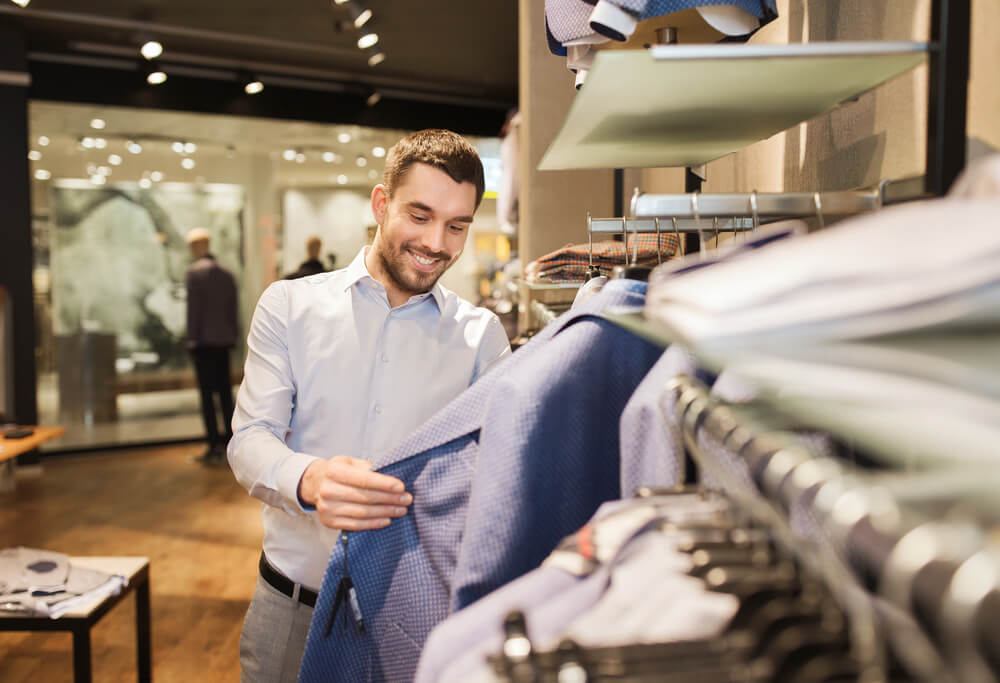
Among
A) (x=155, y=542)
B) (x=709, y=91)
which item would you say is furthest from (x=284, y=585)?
(x=155, y=542)

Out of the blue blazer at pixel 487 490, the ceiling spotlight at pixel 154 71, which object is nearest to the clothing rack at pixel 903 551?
the blue blazer at pixel 487 490

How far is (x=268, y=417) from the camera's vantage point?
1.52 metres

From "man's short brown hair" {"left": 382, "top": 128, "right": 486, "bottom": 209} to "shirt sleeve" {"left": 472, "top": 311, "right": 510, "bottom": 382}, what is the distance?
320 mm

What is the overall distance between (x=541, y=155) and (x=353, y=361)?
1.90 m

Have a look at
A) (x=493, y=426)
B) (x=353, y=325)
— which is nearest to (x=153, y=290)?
(x=353, y=325)

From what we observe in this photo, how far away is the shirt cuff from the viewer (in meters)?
1.22

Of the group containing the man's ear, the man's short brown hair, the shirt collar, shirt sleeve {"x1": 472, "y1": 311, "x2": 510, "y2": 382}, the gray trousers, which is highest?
the man's short brown hair

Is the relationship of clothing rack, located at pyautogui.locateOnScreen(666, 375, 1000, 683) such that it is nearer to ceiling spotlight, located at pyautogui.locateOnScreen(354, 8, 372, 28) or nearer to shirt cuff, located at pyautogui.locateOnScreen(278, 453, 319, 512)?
shirt cuff, located at pyautogui.locateOnScreen(278, 453, 319, 512)

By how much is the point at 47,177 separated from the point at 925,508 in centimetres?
798

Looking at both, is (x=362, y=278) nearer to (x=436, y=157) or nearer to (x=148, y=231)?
(x=436, y=157)

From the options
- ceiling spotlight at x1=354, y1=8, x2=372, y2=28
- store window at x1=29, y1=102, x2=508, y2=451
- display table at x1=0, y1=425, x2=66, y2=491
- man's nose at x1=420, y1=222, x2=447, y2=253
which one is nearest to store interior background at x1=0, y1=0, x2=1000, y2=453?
store window at x1=29, y1=102, x2=508, y2=451

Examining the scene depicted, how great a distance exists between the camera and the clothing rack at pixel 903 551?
0.32m

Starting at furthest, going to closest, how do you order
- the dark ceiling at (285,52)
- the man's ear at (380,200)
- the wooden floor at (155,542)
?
1. the dark ceiling at (285,52)
2. the wooden floor at (155,542)
3. the man's ear at (380,200)

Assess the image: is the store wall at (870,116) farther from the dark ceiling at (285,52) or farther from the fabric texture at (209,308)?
the fabric texture at (209,308)
